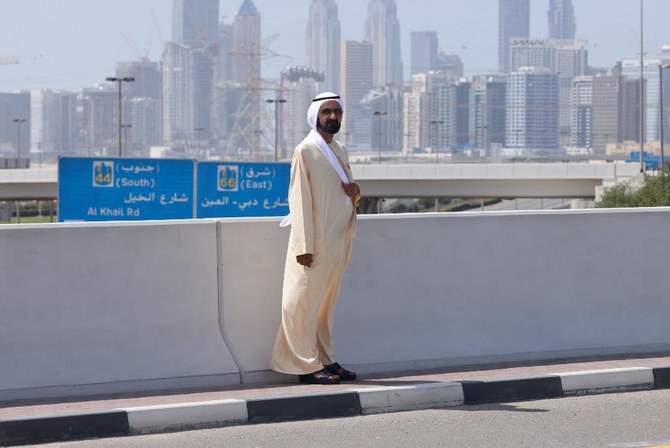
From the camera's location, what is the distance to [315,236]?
26.9 ft

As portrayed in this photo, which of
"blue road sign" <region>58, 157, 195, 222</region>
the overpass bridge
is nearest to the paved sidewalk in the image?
"blue road sign" <region>58, 157, 195, 222</region>

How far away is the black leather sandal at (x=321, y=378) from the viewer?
8.27 metres

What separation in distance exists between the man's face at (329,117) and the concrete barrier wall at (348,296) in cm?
72

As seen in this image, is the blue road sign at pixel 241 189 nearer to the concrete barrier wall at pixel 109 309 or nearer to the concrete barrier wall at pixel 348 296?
the concrete barrier wall at pixel 348 296

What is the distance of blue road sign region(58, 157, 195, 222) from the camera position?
69.1ft

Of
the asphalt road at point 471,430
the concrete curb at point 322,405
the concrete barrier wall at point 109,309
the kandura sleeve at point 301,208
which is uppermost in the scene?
the kandura sleeve at point 301,208

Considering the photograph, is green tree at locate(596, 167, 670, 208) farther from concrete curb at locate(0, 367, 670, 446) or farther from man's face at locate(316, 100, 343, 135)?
man's face at locate(316, 100, 343, 135)

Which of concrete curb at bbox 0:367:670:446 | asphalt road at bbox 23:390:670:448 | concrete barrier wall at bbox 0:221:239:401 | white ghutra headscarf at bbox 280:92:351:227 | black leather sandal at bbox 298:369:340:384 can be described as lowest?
asphalt road at bbox 23:390:670:448

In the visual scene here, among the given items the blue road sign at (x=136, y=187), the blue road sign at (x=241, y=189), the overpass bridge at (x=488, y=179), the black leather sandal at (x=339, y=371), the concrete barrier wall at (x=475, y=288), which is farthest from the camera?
the overpass bridge at (x=488, y=179)

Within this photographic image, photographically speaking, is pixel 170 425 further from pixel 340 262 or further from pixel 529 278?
pixel 529 278

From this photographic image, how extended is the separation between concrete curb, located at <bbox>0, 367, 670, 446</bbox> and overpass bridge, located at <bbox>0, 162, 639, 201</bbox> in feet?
212

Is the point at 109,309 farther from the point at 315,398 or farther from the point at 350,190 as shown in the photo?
the point at 350,190

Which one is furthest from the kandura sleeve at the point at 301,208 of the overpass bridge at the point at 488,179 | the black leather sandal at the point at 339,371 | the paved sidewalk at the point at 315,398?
the overpass bridge at the point at 488,179

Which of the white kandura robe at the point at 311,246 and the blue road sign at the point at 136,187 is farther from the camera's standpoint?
the blue road sign at the point at 136,187
